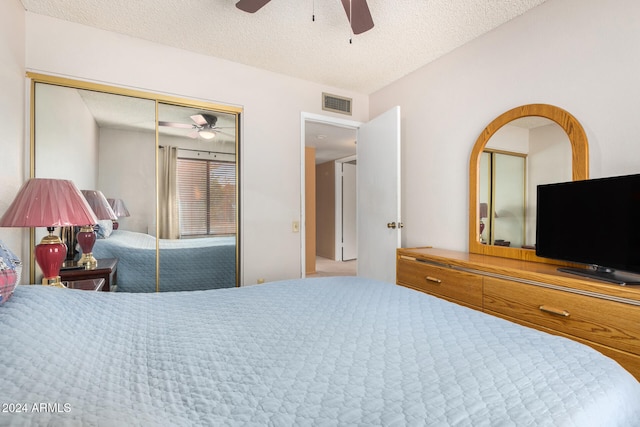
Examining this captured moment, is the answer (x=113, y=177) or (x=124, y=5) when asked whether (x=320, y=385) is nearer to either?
(x=113, y=177)

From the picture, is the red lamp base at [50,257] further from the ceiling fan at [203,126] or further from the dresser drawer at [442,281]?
the dresser drawer at [442,281]

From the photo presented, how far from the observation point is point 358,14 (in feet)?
6.04

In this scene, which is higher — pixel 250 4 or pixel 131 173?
pixel 250 4

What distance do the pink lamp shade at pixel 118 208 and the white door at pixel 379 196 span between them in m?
2.25

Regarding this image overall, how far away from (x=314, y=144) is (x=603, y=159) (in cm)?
403

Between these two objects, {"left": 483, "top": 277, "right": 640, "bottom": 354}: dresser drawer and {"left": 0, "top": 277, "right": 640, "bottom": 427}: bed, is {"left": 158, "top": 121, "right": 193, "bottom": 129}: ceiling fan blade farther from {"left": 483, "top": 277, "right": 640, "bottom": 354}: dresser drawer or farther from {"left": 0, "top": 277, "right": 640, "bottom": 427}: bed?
{"left": 483, "top": 277, "right": 640, "bottom": 354}: dresser drawer

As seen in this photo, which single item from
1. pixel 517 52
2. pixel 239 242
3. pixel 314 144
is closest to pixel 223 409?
pixel 239 242

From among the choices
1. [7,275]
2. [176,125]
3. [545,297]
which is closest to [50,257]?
[7,275]

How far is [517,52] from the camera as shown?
214cm

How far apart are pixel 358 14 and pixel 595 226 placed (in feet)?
5.91

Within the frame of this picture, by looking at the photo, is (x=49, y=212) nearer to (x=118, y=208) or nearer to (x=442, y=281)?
(x=118, y=208)

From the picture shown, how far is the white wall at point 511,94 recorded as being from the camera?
167 cm

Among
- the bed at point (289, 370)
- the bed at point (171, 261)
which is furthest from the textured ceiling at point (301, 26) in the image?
the bed at point (289, 370)

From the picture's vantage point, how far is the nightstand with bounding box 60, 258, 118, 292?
192 cm
